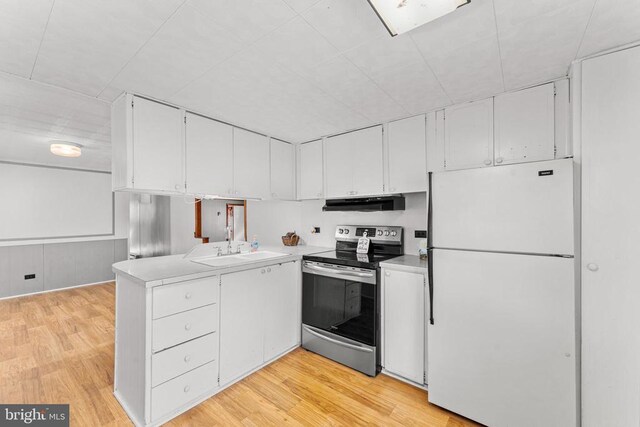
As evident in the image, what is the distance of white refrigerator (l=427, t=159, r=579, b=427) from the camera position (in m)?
1.57

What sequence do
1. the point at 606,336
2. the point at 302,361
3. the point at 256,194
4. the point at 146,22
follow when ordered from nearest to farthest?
the point at 146,22, the point at 606,336, the point at 302,361, the point at 256,194

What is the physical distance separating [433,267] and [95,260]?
252 inches

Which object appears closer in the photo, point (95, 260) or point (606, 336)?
point (606, 336)

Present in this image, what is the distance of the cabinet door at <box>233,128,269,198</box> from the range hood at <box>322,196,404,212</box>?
2.62 feet

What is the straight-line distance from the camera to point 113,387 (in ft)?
7.30

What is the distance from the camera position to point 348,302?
254cm

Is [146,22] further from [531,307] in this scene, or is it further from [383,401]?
[383,401]

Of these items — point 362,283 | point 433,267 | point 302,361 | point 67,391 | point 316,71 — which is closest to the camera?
point 316,71

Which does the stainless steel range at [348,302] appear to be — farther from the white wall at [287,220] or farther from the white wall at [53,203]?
the white wall at [53,203]

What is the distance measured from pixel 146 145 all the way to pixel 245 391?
206 cm

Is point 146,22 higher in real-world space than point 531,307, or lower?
higher

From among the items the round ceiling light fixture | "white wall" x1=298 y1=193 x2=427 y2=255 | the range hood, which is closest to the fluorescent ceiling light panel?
the range hood

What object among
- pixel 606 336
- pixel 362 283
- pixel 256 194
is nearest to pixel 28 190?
pixel 256 194

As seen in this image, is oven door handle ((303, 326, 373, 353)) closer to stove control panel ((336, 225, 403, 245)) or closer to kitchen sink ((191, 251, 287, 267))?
kitchen sink ((191, 251, 287, 267))
